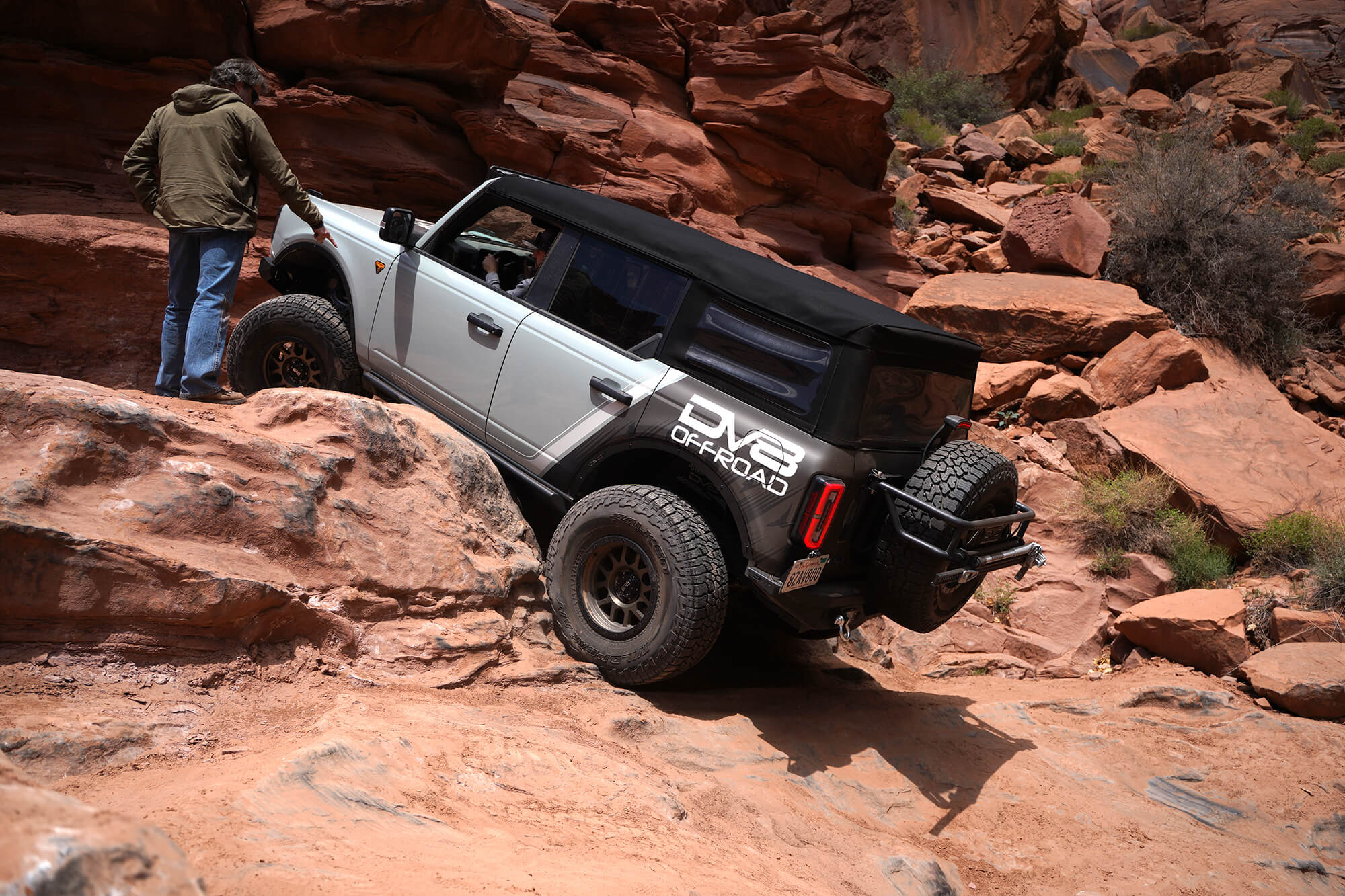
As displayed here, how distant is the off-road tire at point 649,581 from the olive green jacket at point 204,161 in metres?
2.66

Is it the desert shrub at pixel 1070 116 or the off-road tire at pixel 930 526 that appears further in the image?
the desert shrub at pixel 1070 116

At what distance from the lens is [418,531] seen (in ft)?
14.0

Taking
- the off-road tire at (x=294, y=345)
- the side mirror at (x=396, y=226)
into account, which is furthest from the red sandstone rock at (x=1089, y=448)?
the off-road tire at (x=294, y=345)

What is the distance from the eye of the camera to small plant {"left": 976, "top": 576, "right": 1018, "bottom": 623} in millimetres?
7191

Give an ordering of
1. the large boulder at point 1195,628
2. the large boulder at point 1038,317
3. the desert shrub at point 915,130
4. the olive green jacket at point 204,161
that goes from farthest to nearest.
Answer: the desert shrub at point 915,130 → the large boulder at point 1038,317 → the large boulder at point 1195,628 → the olive green jacket at point 204,161

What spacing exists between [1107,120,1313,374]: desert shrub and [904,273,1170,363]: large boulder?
2.86ft

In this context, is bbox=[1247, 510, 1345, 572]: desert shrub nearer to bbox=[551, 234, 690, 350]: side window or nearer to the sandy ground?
the sandy ground

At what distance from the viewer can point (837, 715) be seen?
4984 mm

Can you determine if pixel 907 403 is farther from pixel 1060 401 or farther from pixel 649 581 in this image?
pixel 1060 401

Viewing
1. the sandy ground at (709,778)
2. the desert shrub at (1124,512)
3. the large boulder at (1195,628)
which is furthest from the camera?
the desert shrub at (1124,512)

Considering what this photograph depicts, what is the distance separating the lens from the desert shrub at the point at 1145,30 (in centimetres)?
2992

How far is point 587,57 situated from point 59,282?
6.90 m

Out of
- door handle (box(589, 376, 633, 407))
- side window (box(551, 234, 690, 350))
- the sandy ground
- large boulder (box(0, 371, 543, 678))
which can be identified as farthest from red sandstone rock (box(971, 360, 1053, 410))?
large boulder (box(0, 371, 543, 678))

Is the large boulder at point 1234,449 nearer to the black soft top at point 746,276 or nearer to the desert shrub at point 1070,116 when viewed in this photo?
the black soft top at point 746,276
